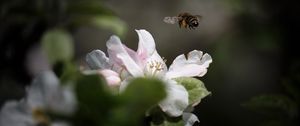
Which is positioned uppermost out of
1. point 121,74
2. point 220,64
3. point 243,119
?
point 220,64

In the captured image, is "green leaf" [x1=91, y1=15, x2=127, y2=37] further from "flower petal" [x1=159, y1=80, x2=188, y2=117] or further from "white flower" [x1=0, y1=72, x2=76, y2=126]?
"white flower" [x1=0, y1=72, x2=76, y2=126]

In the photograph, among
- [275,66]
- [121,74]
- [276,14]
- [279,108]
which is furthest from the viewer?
[275,66]

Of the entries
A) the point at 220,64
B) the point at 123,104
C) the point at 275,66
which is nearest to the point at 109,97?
the point at 123,104

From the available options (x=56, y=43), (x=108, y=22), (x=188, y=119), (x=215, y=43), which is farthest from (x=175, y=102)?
(x=215, y=43)

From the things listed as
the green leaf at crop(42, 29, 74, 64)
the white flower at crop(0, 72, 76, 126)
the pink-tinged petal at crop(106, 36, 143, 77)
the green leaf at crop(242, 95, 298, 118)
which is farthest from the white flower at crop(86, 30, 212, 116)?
the green leaf at crop(42, 29, 74, 64)

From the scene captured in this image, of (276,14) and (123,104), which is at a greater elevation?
(276,14)

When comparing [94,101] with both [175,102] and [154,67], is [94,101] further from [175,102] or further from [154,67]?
[154,67]

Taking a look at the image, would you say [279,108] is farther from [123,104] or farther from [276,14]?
[276,14]
